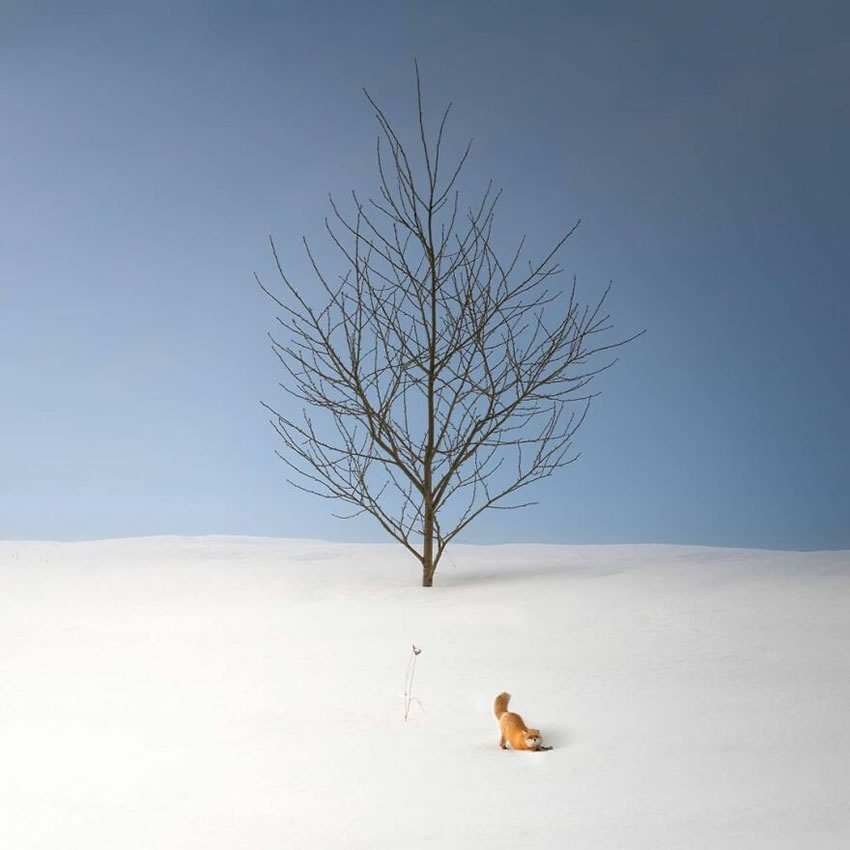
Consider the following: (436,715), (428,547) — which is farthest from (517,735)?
(428,547)

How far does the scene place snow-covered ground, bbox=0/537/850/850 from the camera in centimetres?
196

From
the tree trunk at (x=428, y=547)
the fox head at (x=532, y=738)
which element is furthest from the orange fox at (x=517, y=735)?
the tree trunk at (x=428, y=547)

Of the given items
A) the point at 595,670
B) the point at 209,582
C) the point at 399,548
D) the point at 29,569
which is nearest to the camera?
the point at 595,670

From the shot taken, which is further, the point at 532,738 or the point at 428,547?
the point at 428,547

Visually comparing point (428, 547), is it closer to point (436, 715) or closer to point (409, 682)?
point (409, 682)

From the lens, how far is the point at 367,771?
88.9 inches

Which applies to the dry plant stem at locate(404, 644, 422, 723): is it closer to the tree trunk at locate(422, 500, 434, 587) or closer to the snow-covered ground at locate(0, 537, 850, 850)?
the snow-covered ground at locate(0, 537, 850, 850)

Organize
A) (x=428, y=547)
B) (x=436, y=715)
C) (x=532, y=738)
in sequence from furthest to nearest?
(x=428, y=547) < (x=436, y=715) < (x=532, y=738)

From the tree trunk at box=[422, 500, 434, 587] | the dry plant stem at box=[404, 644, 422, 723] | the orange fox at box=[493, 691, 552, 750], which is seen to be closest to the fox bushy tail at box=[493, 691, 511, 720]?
the orange fox at box=[493, 691, 552, 750]

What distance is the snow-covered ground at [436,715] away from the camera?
1964 millimetres

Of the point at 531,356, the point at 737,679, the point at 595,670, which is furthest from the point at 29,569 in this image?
the point at 737,679

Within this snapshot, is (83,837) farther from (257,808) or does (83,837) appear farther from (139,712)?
(139,712)

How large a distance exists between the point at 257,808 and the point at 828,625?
2265 millimetres

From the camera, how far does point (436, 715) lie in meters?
2.66
